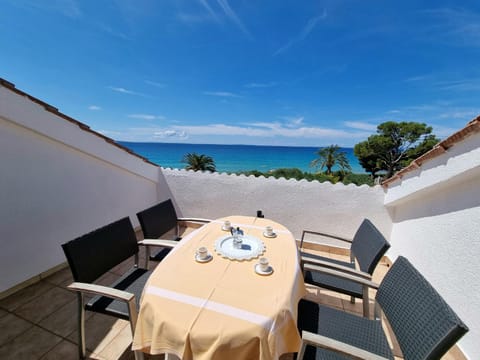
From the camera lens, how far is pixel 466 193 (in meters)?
1.62

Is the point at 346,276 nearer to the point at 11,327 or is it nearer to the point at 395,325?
the point at 395,325

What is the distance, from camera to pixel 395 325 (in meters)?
1.06

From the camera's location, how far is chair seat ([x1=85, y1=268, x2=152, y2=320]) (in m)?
1.25

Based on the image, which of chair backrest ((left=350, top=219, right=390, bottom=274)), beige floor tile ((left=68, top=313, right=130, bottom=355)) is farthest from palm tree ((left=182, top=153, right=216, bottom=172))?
chair backrest ((left=350, top=219, right=390, bottom=274))

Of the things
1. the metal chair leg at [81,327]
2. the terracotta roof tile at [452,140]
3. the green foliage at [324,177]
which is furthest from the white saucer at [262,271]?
the green foliage at [324,177]

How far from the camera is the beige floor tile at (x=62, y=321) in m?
1.59

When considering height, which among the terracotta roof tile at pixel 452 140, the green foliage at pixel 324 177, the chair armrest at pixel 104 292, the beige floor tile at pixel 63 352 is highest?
the terracotta roof tile at pixel 452 140

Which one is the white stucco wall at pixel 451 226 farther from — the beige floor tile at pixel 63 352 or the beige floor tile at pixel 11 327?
the beige floor tile at pixel 11 327

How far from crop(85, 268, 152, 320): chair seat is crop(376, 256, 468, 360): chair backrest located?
158 cm

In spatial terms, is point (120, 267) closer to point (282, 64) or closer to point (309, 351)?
point (309, 351)

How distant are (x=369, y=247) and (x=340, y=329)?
764mm

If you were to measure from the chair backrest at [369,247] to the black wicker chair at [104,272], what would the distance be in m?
1.74

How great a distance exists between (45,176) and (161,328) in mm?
2417

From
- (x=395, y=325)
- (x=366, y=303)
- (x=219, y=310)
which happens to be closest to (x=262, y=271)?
(x=219, y=310)
